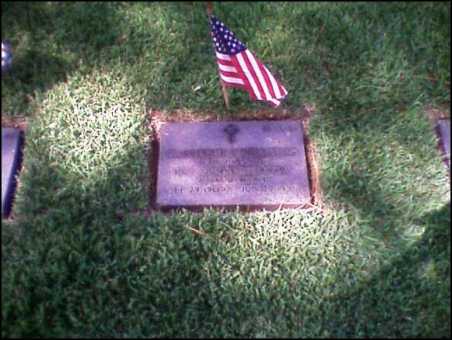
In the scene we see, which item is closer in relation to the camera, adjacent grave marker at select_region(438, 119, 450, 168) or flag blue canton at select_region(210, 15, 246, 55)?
flag blue canton at select_region(210, 15, 246, 55)

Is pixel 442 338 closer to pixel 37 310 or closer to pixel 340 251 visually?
pixel 340 251

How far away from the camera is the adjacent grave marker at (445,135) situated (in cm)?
333

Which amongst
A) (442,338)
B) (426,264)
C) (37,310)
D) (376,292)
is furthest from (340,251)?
(37,310)

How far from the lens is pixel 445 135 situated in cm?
340

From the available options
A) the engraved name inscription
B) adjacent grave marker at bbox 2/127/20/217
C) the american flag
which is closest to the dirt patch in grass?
the engraved name inscription

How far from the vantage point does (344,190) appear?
10.4ft

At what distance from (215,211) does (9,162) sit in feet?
4.50

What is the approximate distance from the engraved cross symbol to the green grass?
137 millimetres

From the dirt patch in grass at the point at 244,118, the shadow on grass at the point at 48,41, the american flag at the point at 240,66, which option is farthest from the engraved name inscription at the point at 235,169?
the shadow on grass at the point at 48,41

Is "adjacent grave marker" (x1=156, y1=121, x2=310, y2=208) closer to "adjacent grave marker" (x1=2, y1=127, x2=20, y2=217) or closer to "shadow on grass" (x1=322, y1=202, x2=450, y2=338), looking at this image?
"shadow on grass" (x1=322, y1=202, x2=450, y2=338)

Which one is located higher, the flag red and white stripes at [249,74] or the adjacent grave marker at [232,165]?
the flag red and white stripes at [249,74]

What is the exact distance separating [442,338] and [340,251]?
70 centimetres

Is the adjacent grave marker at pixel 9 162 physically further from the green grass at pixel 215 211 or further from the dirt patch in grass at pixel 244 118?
the dirt patch in grass at pixel 244 118

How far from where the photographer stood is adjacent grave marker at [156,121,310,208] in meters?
3.10
